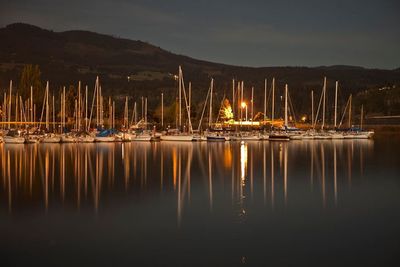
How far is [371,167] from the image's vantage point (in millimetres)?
34375

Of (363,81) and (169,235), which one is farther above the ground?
(363,81)

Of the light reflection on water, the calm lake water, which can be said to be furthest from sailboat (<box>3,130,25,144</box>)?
the calm lake water

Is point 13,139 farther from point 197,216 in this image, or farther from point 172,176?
point 197,216

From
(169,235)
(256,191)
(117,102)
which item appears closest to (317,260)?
(169,235)

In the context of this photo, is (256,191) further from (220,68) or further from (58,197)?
(220,68)

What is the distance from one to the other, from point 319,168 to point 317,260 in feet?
67.8

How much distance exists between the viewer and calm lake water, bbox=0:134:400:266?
13.2 meters

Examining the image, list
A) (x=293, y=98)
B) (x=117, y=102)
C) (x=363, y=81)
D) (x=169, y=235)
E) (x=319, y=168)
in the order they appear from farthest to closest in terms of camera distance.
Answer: (x=363, y=81), (x=293, y=98), (x=117, y=102), (x=319, y=168), (x=169, y=235)

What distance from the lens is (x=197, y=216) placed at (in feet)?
57.8

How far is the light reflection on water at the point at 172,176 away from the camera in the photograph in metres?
21.4

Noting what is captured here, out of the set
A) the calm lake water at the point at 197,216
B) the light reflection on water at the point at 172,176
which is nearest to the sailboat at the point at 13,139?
the light reflection on water at the point at 172,176

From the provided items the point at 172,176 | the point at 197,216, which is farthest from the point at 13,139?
the point at 197,216

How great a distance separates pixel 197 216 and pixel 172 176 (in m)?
10.7

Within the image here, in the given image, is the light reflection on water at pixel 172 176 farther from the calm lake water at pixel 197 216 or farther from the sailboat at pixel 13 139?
the sailboat at pixel 13 139
